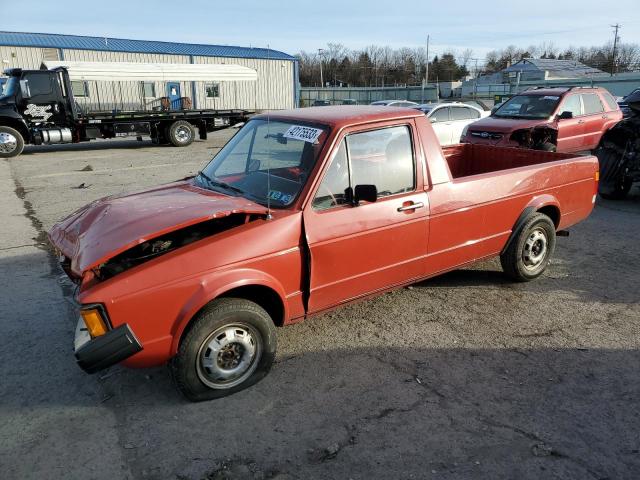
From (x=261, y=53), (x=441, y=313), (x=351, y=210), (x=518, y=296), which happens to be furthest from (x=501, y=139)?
(x=261, y=53)

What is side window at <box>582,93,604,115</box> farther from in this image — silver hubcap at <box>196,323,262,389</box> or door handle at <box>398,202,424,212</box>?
silver hubcap at <box>196,323,262,389</box>

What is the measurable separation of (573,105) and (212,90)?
78.2 ft

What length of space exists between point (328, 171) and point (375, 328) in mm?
1510

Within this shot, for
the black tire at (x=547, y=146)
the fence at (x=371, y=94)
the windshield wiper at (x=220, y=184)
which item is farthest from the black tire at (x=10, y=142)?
the fence at (x=371, y=94)

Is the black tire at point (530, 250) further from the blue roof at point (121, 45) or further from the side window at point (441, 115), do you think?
the blue roof at point (121, 45)

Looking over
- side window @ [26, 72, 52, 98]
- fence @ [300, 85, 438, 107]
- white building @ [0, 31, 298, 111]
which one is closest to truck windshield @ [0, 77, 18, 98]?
side window @ [26, 72, 52, 98]

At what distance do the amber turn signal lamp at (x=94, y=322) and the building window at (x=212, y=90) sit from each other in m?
29.4

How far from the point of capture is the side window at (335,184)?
3.60 meters

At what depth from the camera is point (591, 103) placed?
11727mm

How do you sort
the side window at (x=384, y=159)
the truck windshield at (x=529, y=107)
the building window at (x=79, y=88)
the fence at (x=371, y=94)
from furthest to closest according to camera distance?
1. the fence at (x=371, y=94)
2. the building window at (x=79, y=88)
3. the truck windshield at (x=529, y=107)
4. the side window at (x=384, y=159)

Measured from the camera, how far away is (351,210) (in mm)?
3697

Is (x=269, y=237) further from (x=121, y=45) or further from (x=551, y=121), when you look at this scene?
(x=121, y=45)

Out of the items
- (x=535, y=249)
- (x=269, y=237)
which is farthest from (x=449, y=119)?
(x=269, y=237)

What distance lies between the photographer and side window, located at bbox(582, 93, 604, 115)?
38.1 ft
